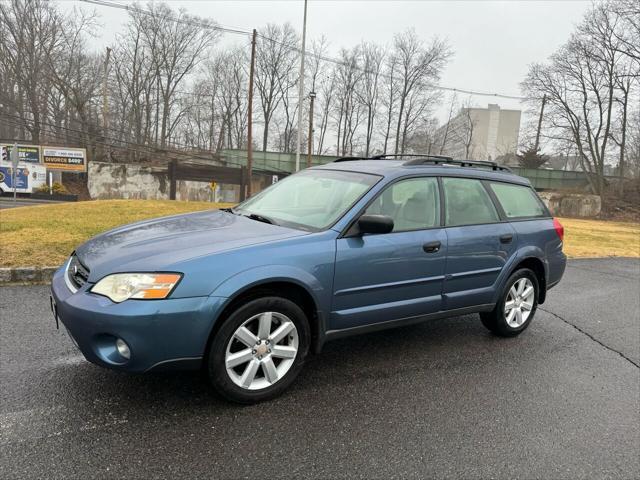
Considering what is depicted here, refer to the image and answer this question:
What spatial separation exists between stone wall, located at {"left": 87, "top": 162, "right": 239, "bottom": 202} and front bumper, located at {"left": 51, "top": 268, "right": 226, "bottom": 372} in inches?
1260

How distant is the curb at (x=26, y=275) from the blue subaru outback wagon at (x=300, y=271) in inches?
121

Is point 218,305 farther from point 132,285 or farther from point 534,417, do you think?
point 534,417

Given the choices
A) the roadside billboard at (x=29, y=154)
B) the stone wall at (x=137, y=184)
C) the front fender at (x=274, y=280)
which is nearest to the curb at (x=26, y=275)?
the front fender at (x=274, y=280)

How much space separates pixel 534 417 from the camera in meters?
3.12

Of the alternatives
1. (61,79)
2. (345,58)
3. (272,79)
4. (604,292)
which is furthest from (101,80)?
(604,292)

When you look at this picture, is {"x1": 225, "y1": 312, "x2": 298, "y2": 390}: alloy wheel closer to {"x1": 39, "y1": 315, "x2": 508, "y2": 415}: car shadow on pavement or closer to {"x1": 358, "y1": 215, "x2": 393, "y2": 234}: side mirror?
{"x1": 39, "y1": 315, "x2": 508, "y2": 415}: car shadow on pavement

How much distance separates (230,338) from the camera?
2.80m

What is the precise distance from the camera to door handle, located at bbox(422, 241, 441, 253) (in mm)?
3642

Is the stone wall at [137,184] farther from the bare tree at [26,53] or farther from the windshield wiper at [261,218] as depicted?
the windshield wiper at [261,218]

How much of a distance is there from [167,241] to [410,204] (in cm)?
197

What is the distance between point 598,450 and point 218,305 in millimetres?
2528

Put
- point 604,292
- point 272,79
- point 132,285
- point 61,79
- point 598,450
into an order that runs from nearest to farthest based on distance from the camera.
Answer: point 132,285
point 598,450
point 604,292
point 61,79
point 272,79

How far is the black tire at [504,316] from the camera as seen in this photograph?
4426 millimetres

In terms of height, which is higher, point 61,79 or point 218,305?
point 61,79
